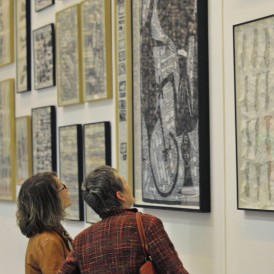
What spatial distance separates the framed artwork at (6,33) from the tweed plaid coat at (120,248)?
13.2 feet

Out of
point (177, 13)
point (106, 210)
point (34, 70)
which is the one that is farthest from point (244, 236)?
point (34, 70)

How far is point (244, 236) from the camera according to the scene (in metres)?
4.82

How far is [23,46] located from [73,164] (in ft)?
5.36

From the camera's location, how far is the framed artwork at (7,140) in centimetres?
817

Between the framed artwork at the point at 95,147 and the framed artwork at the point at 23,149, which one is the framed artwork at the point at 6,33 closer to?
the framed artwork at the point at 23,149

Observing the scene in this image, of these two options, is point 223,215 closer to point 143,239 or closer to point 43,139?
point 143,239

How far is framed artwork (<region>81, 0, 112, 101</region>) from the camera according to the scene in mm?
6297

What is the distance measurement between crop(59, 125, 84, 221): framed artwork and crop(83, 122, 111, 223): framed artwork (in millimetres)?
102

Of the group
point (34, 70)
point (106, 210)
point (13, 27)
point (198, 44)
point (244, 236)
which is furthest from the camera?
point (13, 27)

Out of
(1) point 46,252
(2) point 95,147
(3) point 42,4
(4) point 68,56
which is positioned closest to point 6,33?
(3) point 42,4

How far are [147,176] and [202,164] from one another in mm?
697

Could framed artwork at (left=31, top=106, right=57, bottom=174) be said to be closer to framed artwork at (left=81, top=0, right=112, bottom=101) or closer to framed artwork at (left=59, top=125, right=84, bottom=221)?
framed artwork at (left=59, top=125, right=84, bottom=221)

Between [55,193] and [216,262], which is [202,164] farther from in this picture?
[55,193]

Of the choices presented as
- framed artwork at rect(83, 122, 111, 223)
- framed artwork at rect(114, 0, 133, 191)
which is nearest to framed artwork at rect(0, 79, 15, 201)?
framed artwork at rect(83, 122, 111, 223)
